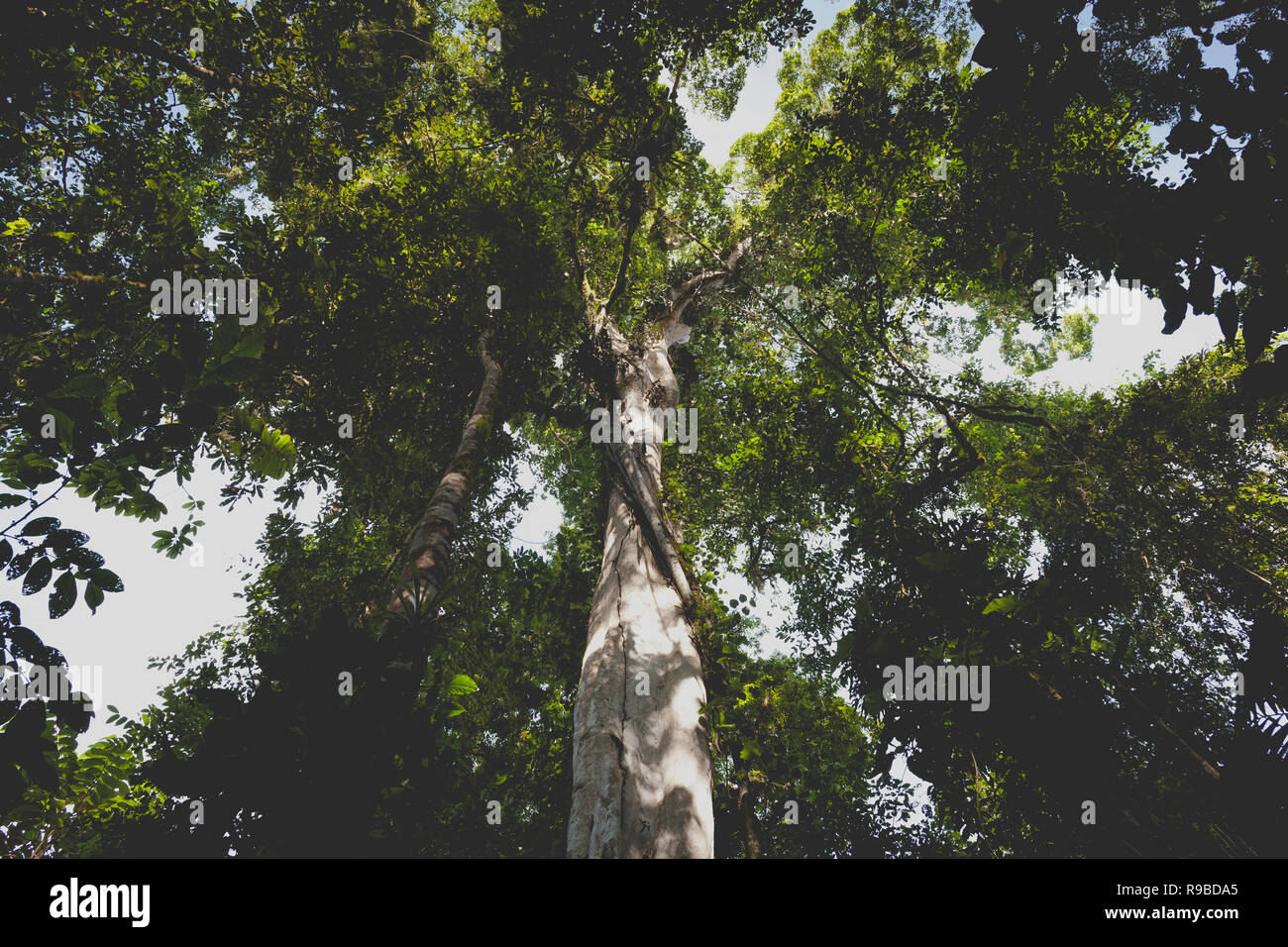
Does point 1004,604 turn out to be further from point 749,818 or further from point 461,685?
point 461,685

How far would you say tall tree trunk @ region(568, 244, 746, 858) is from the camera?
2619mm

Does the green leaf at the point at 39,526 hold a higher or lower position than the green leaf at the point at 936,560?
higher

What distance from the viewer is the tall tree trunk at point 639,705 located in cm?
262

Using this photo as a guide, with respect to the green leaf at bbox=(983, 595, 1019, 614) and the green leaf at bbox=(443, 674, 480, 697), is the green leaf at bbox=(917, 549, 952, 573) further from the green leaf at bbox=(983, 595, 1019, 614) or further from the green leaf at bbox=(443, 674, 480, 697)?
the green leaf at bbox=(443, 674, 480, 697)

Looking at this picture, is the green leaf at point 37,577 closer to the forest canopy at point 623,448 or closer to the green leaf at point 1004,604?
the forest canopy at point 623,448

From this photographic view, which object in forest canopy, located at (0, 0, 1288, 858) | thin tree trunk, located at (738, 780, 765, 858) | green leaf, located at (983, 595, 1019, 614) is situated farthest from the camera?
thin tree trunk, located at (738, 780, 765, 858)

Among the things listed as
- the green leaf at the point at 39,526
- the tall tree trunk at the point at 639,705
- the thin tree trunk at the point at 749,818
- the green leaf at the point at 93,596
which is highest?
the green leaf at the point at 39,526

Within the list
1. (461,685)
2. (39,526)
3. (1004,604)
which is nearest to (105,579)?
(39,526)

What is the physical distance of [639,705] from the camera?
3232 mm

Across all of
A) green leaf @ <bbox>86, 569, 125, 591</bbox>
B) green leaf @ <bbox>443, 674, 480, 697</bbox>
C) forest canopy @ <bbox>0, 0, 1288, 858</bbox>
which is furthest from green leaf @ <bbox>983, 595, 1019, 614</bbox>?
green leaf @ <bbox>86, 569, 125, 591</bbox>

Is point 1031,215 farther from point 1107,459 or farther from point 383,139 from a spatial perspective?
point 383,139

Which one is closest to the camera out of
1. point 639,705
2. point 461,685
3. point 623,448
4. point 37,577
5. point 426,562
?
point 37,577

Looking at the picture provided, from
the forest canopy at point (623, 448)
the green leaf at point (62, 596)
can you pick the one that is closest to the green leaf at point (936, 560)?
the forest canopy at point (623, 448)
